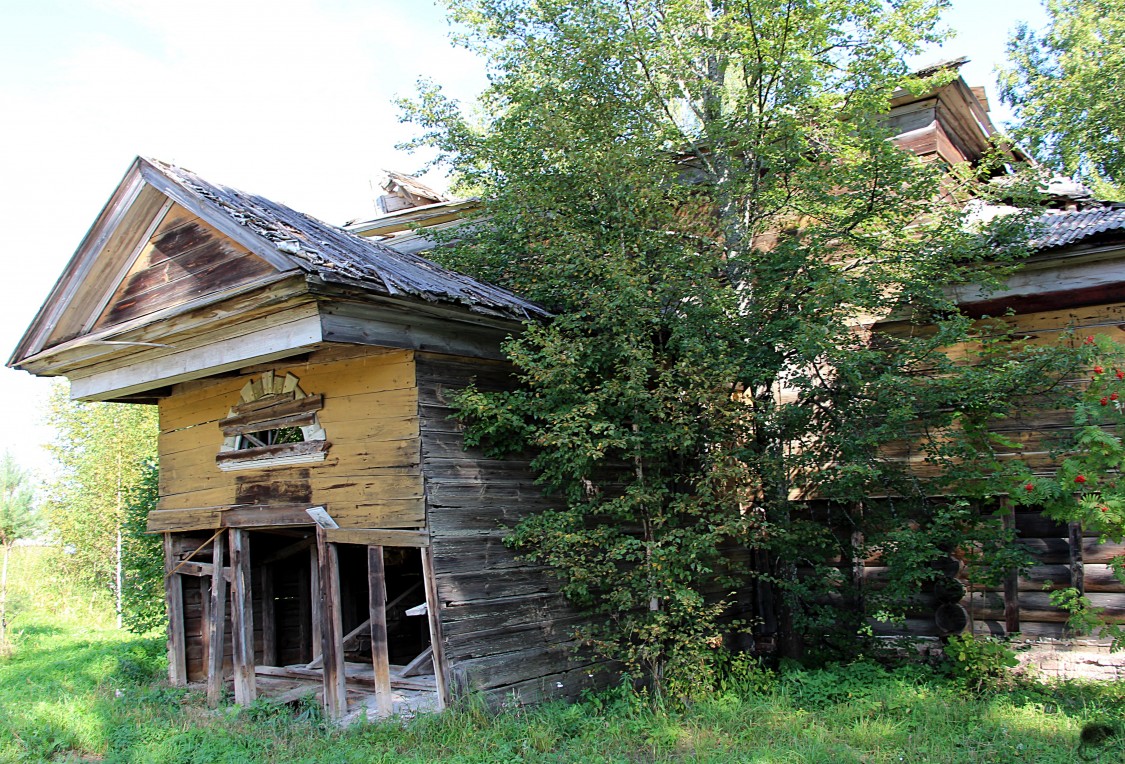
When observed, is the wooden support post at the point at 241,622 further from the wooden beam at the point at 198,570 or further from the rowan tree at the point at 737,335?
the rowan tree at the point at 737,335

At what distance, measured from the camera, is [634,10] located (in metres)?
9.48

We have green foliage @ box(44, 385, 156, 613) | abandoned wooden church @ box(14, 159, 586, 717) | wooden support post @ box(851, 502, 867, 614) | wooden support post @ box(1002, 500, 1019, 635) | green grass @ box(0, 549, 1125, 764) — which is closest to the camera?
green grass @ box(0, 549, 1125, 764)

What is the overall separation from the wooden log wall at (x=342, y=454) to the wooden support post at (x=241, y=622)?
40 centimetres

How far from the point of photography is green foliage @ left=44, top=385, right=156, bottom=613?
1830 cm

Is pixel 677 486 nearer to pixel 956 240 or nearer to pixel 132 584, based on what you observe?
pixel 956 240

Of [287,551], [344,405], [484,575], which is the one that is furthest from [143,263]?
[484,575]

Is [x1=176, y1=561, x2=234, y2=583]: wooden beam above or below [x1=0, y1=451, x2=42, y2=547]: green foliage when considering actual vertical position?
below

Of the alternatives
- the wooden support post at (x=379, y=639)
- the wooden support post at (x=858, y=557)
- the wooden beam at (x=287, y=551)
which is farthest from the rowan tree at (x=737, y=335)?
the wooden beam at (x=287, y=551)

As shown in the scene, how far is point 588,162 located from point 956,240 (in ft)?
11.3

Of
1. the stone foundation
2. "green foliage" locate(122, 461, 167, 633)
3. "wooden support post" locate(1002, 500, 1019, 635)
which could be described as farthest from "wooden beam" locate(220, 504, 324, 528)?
"wooden support post" locate(1002, 500, 1019, 635)

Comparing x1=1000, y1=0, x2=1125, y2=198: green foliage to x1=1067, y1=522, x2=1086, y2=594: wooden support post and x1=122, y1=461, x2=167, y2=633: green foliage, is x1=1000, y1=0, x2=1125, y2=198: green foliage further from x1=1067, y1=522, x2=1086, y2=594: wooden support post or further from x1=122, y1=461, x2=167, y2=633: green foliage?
x1=122, y1=461, x2=167, y2=633: green foliage

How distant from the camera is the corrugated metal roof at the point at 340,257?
247 inches

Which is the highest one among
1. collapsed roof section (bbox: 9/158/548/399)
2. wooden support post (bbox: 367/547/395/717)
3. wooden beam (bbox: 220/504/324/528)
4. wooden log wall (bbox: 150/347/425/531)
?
collapsed roof section (bbox: 9/158/548/399)

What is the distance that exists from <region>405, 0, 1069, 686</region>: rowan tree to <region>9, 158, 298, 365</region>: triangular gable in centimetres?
253
